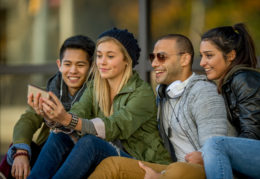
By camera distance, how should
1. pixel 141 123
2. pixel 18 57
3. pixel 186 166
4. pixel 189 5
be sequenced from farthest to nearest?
1. pixel 18 57
2. pixel 189 5
3. pixel 141 123
4. pixel 186 166

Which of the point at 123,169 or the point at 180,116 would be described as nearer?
the point at 123,169

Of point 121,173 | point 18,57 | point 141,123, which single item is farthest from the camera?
point 18,57

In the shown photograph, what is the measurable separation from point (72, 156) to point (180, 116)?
85 centimetres

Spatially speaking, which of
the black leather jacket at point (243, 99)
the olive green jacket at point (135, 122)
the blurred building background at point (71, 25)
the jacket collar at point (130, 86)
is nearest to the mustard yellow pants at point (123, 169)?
the olive green jacket at point (135, 122)

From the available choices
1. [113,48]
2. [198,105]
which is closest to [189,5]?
[113,48]

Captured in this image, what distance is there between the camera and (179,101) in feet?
10.2

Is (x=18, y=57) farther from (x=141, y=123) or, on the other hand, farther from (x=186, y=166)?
(x=186, y=166)

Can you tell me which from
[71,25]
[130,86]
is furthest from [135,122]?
[71,25]

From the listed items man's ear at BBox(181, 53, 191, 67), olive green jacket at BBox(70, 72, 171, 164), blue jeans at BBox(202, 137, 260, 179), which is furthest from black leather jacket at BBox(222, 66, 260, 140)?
olive green jacket at BBox(70, 72, 171, 164)

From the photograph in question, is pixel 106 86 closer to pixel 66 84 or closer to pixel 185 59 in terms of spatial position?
pixel 66 84

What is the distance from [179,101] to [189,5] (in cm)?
182

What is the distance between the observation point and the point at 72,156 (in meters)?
2.79

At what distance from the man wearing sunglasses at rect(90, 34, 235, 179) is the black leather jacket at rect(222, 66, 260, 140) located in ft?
0.27

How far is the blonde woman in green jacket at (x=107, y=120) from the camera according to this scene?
2.81 metres
